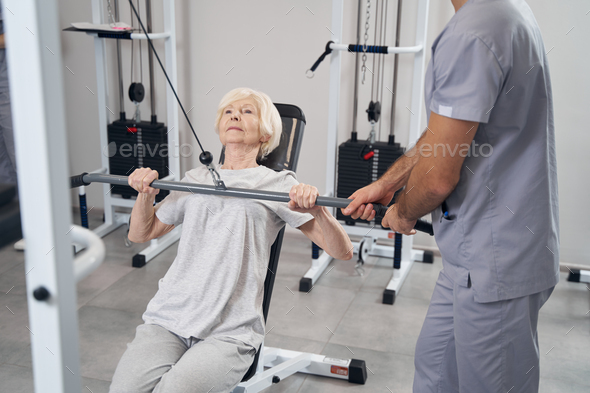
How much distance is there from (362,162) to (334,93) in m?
0.42

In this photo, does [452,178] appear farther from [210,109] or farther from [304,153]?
[210,109]

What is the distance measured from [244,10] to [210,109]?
0.67m

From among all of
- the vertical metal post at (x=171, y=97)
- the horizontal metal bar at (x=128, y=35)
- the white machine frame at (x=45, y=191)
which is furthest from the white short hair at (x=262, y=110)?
the vertical metal post at (x=171, y=97)

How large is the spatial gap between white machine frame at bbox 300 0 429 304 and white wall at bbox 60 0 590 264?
0.29 metres

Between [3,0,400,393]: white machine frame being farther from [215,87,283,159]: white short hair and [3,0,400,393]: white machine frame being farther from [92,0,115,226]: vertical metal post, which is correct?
[92,0,115,226]: vertical metal post

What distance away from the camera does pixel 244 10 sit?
11.5 ft

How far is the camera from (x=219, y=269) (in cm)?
155

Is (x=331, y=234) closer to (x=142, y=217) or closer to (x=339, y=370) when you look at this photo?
(x=142, y=217)

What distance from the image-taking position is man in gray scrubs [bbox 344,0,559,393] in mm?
1096

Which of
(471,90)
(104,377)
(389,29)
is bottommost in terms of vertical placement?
(104,377)

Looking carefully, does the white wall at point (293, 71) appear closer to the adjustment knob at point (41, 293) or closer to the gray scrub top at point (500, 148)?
the gray scrub top at point (500, 148)

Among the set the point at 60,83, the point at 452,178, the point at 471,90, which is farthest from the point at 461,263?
the point at 60,83

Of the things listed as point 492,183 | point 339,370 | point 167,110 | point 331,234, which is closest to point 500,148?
point 492,183

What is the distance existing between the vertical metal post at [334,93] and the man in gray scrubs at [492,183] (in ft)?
5.82
